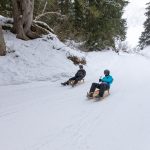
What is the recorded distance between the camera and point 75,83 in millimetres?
13461

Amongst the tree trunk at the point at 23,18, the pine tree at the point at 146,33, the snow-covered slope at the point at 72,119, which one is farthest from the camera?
the pine tree at the point at 146,33

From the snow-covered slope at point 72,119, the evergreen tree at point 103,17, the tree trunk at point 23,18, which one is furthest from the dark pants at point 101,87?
the evergreen tree at point 103,17

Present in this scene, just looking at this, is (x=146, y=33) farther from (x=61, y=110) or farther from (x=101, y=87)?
(x=61, y=110)

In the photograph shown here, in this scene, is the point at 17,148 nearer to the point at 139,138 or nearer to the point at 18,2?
the point at 139,138

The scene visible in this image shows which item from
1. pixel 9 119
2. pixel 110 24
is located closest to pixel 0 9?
pixel 110 24

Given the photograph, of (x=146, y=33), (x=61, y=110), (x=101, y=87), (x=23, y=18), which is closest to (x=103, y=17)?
(x=23, y=18)

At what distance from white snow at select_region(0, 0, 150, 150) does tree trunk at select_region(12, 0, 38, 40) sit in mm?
1289

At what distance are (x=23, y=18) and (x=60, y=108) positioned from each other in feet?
34.9

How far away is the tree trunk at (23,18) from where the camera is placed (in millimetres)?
18797

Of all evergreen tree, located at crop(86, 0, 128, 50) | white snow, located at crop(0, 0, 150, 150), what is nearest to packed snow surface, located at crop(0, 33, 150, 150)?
white snow, located at crop(0, 0, 150, 150)

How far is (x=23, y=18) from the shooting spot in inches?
752

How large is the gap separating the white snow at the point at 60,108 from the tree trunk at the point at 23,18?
1.29 metres

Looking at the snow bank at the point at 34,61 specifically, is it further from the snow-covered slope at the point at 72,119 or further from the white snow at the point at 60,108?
the snow-covered slope at the point at 72,119

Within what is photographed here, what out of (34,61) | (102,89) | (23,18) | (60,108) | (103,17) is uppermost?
(103,17)
